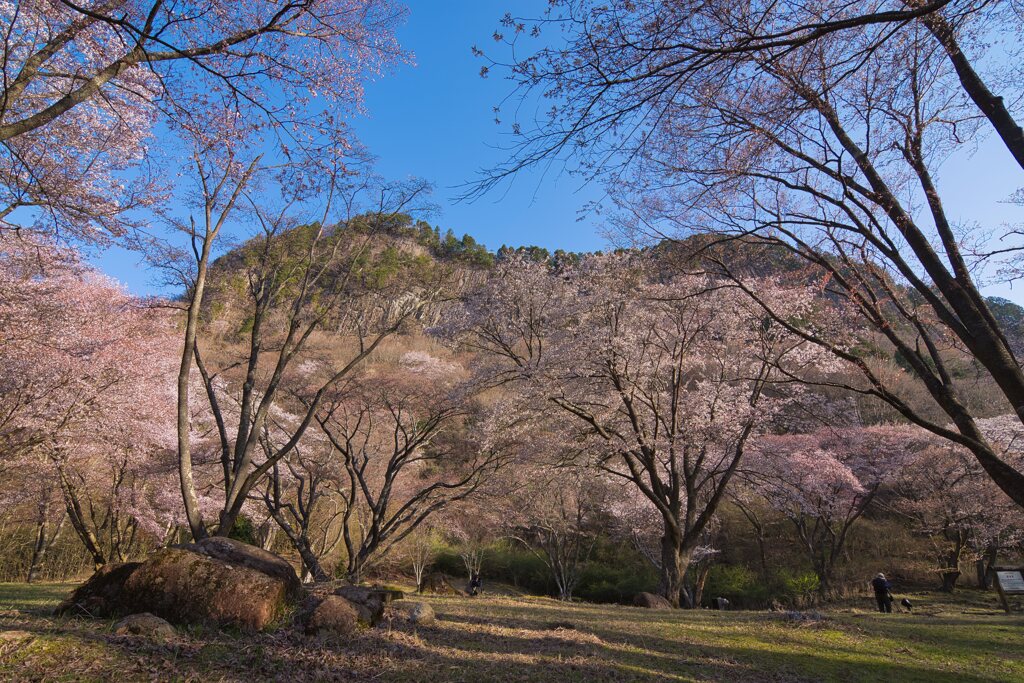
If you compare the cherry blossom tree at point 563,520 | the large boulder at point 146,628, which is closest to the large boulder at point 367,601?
the large boulder at point 146,628

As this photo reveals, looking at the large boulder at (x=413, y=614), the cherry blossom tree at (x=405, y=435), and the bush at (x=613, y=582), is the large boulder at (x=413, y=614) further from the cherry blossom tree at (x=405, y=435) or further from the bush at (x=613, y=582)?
the bush at (x=613, y=582)

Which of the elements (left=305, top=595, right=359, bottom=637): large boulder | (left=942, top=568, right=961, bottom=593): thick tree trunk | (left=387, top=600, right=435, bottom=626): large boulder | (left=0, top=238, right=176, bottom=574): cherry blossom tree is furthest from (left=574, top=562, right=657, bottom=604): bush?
(left=305, top=595, right=359, bottom=637): large boulder

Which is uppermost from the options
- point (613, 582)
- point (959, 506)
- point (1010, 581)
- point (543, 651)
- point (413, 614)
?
point (959, 506)

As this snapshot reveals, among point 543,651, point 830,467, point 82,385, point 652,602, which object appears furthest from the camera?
point 830,467

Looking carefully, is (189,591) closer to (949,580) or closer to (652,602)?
(652,602)

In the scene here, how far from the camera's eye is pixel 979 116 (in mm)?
5805

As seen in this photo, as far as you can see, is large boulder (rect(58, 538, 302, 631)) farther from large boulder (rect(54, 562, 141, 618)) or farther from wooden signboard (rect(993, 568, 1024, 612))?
wooden signboard (rect(993, 568, 1024, 612))

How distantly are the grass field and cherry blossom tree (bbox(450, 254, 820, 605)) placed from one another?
11.8ft

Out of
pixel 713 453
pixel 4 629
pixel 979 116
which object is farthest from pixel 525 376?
pixel 4 629

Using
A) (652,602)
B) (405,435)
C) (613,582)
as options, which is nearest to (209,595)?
(405,435)

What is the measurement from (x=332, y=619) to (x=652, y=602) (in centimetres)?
986

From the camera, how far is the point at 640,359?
13.4 meters

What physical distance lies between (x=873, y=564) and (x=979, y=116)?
76.5 ft

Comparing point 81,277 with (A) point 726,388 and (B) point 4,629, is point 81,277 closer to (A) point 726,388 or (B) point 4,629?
(B) point 4,629
